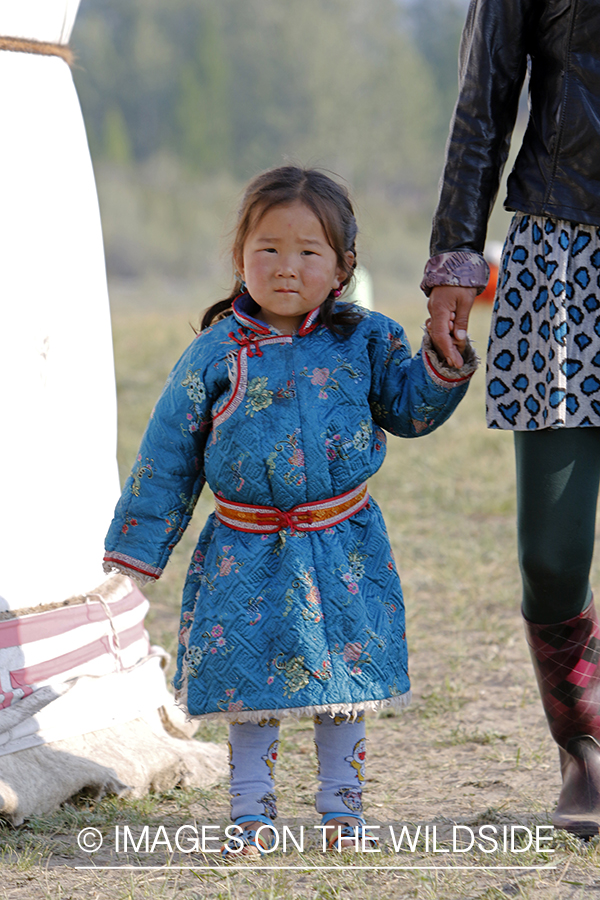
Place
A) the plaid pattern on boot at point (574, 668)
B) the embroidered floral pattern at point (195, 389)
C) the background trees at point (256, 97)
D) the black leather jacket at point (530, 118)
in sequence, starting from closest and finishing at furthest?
1. the black leather jacket at point (530, 118)
2. the embroidered floral pattern at point (195, 389)
3. the plaid pattern on boot at point (574, 668)
4. the background trees at point (256, 97)

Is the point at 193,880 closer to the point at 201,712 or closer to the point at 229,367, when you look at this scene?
the point at 201,712

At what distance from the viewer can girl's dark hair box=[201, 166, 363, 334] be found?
6.87 ft

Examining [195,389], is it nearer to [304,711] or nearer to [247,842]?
[304,711]

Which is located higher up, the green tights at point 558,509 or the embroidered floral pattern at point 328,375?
the embroidered floral pattern at point 328,375

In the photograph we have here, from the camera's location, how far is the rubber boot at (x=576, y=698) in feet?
7.20

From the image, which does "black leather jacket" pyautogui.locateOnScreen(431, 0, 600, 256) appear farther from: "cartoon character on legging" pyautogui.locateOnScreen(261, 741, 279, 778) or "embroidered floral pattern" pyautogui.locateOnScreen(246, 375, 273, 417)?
"cartoon character on legging" pyautogui.locateOnScreen(261, 741, 279, 778)

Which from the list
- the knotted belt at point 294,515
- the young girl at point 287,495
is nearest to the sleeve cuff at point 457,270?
the young girl at point 287,495

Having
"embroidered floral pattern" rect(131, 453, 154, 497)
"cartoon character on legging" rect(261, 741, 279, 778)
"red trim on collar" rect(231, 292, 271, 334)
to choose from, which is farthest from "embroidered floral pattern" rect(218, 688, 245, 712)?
"red trim on collar" rect(231, 292, 271, 334)

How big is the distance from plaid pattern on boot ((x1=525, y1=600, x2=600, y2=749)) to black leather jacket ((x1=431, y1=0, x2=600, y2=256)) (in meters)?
0.76

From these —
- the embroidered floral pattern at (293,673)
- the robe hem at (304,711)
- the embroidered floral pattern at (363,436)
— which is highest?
the embroidered floral pattern at (363,436)

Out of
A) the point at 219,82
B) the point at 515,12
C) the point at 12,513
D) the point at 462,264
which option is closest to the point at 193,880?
the point at 12,513

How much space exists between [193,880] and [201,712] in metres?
0.31

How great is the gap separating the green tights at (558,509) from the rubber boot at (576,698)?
0.06m

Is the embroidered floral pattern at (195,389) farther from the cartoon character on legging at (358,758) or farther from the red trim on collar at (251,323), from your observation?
the cartoon character on legging at (358,758)
